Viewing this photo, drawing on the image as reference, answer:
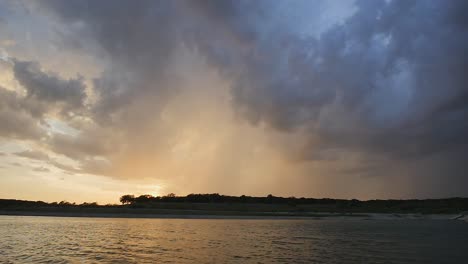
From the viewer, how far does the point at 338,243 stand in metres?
47.2

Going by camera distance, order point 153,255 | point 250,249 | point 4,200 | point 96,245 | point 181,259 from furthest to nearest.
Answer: point 4,200 < point 96,245 < point 250,249 < point 153,255 < point 181,259

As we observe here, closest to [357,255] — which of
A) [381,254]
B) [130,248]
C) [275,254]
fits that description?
[381,254]

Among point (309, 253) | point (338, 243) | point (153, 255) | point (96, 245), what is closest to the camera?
point (153, 255)

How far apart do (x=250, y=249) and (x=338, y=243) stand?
499 inches

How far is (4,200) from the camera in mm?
183125

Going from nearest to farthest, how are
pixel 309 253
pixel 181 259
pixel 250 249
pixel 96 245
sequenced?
pixel 181 259 < pixel 309 253 < pixel 250 249 < pixel 96 245

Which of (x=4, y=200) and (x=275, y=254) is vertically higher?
(x=4, y=200)

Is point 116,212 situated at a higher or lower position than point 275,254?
higher

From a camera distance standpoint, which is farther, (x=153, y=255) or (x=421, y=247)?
(x=421, y=247)

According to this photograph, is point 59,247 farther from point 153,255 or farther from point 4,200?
point 4,200

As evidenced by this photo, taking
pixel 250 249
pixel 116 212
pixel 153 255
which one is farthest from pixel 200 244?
pixel 116 212

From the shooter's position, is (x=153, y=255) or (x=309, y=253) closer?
(x=153, y=255)

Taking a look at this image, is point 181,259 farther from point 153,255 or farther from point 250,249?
point 250,249

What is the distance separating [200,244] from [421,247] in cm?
2394
